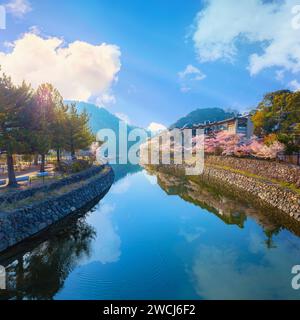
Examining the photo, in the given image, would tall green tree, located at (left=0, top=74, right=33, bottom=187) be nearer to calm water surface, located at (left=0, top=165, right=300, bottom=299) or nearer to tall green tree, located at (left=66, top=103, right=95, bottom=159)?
calm water surface, located at (left=0, top=165, right=300, bottom=299)

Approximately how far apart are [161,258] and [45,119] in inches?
710

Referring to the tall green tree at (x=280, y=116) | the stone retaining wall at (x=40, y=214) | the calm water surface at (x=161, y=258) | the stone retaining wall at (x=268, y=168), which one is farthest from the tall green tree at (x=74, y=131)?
the tall green tree at (x=280, y=116)

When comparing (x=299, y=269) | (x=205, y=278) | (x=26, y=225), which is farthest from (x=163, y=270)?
(x=26, y=225)

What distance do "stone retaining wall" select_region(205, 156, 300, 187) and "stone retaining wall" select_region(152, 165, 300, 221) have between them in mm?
1452

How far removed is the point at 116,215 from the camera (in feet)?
72.5

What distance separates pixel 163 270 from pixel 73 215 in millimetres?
11307

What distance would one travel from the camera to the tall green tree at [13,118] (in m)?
17.1

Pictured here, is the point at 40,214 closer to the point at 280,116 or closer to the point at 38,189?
the point at 38,189

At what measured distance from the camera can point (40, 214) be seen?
17.0 meters

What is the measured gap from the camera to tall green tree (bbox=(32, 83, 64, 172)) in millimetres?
19328

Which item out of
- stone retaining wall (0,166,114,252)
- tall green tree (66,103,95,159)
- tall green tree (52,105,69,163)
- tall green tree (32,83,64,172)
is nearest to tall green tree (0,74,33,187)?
tall green tree (32,83,64,172)

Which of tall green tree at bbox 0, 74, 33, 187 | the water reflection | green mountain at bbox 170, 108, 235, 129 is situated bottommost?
the water reflection

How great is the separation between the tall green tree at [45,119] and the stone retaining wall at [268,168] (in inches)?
877
